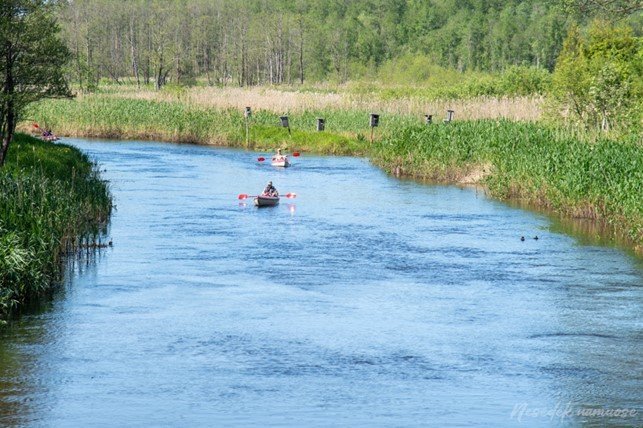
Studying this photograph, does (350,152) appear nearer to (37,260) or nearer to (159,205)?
(159,205)

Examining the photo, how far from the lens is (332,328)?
69.6 feet

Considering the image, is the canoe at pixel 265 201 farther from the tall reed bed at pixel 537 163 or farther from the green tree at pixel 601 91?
the green tree at pixel 601 91

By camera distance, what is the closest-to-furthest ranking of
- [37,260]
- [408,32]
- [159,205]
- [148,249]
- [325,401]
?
[325,401] → [37,260] → [148,249] → [159,205] → [408,32]

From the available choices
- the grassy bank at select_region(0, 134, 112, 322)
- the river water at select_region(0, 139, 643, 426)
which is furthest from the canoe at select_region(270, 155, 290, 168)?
the grassy bank at select_region(0, 134, 112, 322)

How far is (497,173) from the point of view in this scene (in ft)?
136

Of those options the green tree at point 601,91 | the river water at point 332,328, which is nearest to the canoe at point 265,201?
the river water at point 332,328

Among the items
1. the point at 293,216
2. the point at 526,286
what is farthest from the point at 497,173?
the point at 526,286

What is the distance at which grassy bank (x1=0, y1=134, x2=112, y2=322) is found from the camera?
70.7ft

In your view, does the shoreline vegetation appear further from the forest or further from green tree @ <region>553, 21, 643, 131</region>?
the forest

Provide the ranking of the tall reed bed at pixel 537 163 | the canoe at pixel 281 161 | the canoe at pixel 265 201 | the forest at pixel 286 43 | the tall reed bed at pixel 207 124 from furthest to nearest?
the forest at pixel 286 43 → the tall reed bed at pixel 207 124 → the canoe at pixel 281 161 → the canoe at pixel 265 201 → the tall reed bed at pixel 537 163

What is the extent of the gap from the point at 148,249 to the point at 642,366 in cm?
1427

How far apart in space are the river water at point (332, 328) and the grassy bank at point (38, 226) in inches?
27.6

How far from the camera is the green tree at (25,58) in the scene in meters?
32.5

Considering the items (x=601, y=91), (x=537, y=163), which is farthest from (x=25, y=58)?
(x=601, y=91)
